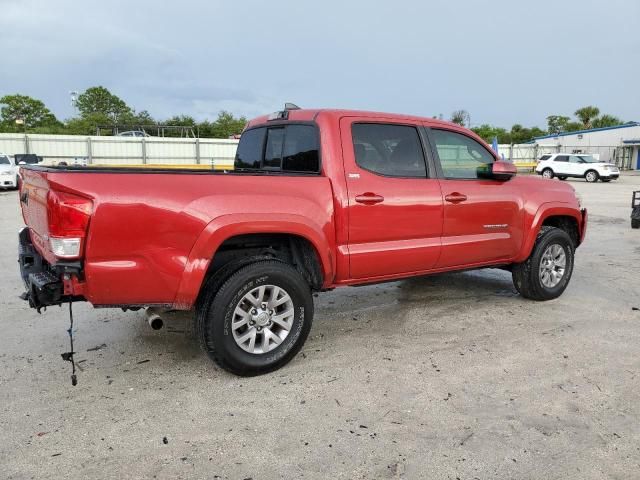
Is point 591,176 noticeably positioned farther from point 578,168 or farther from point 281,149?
point 281,149

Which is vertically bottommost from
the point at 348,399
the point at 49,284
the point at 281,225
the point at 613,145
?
the point at 348,399

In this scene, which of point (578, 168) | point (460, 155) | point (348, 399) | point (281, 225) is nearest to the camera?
point (348, 399)

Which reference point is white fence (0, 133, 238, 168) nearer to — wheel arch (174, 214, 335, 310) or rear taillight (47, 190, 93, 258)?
wheel arch (174, 214, 335, 310)

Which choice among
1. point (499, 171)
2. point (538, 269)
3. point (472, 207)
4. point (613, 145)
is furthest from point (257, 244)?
point (613, 145)

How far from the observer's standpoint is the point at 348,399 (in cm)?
338

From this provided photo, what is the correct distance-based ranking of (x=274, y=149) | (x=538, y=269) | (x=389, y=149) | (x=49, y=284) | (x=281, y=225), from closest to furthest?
(x=49, y=284), (x=281, y=225), (x=389, y=149), (x=274, y=149), (x=538, y=269)

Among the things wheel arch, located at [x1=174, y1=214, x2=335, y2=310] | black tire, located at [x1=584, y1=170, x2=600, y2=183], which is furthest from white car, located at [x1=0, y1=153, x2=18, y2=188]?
black tire, located at [x1=584, y1=170, x2=600, y2=183]

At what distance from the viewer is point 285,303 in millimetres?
3797

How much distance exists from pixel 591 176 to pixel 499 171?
1166 inches

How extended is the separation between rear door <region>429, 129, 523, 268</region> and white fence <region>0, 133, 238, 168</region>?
24812mm

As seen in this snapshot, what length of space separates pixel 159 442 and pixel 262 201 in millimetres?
Answer: 1630

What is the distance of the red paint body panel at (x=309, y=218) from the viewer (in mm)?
3150

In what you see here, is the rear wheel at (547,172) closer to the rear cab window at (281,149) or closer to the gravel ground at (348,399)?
the gravel ground at (348,399)

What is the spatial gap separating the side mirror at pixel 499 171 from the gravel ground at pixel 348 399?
134cm
